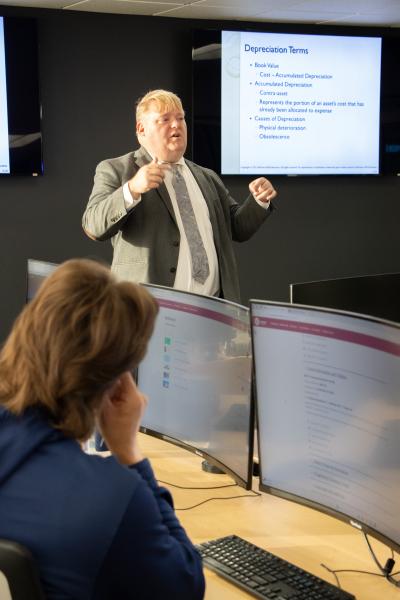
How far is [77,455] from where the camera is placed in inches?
50.1

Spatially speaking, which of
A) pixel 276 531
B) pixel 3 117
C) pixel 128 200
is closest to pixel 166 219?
pixel 128 200

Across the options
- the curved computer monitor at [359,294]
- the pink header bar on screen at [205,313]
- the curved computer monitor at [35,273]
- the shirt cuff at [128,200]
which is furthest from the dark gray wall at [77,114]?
the pink header bar on screen at [205,313]

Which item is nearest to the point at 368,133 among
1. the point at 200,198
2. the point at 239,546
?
the point at 200,198

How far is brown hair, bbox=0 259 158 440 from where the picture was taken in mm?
1267

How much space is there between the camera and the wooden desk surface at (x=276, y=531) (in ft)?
5.26

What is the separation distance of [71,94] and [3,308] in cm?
139

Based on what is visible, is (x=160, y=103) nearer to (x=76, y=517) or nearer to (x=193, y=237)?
(x=193, y=237)

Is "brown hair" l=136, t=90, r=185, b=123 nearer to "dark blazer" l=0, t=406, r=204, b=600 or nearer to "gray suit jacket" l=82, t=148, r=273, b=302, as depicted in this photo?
"gray suit jacket" l=82, t=148, r=273, b=302

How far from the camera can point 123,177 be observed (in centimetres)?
341

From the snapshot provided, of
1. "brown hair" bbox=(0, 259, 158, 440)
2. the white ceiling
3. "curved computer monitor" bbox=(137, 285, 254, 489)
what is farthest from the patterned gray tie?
"brown hair" bbox=(0, 259, 158, 440)

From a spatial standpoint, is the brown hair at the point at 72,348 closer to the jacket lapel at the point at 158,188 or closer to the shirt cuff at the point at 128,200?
the shirt cuff at the point at 128,200

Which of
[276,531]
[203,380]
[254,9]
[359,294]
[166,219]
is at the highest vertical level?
[254,9]

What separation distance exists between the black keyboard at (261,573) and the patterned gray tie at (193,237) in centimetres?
177

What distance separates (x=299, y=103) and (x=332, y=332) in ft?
14.1
